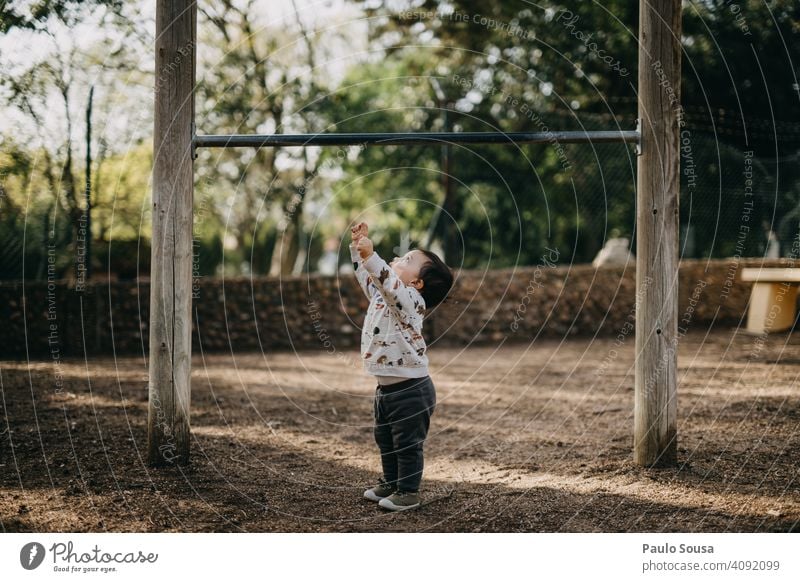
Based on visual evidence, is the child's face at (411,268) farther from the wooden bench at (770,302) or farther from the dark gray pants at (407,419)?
the wooden bench at (770,302)

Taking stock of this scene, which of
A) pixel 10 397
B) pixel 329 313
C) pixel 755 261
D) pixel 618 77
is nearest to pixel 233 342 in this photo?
pixel 329 313

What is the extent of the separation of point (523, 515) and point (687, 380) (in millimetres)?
3866

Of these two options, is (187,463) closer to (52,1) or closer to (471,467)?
(471,467)

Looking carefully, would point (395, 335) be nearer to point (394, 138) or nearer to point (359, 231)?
point (359, 231)

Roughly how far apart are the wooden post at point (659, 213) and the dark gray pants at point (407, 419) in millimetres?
1297

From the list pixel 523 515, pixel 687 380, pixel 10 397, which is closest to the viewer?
pixel 523 515

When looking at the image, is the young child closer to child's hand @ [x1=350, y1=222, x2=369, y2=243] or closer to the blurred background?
child's hand @ [x1=350, y1=222, x2=369, y2=243]

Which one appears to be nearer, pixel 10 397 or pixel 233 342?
pixel 10 397

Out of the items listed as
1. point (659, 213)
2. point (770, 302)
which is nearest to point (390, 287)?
point (659, 213)

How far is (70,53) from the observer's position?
7.45m
